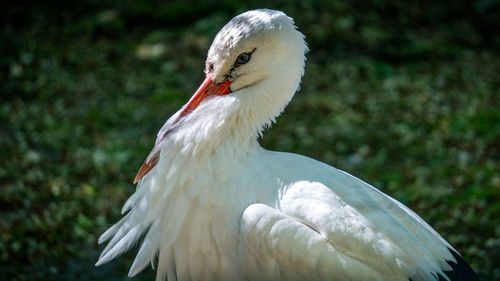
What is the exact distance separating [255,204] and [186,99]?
11.7 ft

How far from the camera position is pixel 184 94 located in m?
6.46

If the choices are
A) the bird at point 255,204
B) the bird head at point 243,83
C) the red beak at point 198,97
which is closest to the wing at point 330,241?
the bird at point 255,204

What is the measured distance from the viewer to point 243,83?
3279 millimetres

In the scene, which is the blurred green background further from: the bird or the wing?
the wing

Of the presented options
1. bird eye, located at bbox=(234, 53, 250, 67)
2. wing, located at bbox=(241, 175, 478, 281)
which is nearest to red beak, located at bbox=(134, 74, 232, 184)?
bird eye, located at bbox=(234, 53, 250, 67)

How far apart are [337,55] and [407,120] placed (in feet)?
4.44

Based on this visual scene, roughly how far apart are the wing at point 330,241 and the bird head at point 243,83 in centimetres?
42

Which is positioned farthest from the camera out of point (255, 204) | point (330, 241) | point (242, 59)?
point (242, 59)

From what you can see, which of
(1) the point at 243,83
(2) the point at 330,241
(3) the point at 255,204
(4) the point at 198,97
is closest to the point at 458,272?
(2) the point at 330,241

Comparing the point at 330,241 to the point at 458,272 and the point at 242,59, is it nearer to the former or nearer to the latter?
the point at 458,272

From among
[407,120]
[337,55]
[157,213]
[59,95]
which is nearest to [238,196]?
[157,213]

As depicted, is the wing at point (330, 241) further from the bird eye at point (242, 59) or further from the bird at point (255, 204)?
the bird eye at point (242, 59)

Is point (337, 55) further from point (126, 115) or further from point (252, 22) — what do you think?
point (252, 22)

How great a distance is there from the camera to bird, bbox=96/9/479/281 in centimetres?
276
